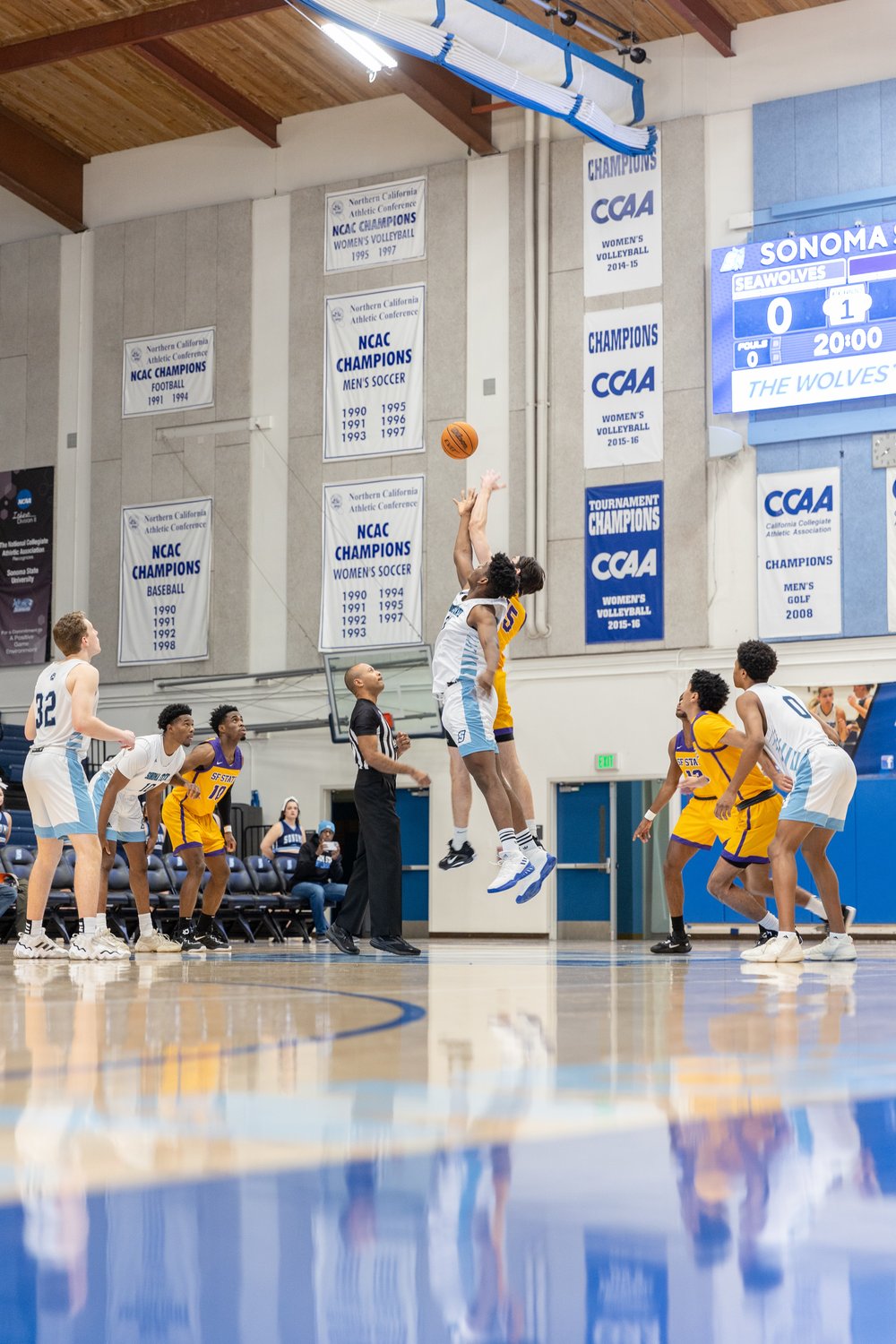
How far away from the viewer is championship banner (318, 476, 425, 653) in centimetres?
2431

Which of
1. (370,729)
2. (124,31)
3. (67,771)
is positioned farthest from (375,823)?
(124,31)

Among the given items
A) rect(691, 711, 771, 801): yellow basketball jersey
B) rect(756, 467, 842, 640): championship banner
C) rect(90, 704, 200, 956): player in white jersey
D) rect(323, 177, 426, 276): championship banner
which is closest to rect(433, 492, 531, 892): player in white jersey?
rect(691, 711, 771, 801): yellow basketball jersey

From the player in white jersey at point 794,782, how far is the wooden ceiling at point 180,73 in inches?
597

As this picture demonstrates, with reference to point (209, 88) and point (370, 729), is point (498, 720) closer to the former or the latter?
point (370, 729)

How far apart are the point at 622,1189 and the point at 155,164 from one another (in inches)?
1085

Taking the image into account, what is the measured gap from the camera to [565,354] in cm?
2353

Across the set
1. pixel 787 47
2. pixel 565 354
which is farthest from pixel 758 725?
pixel 787 47

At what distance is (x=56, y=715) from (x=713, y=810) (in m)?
4.70

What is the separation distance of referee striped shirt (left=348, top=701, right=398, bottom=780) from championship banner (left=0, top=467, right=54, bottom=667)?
58.4ft

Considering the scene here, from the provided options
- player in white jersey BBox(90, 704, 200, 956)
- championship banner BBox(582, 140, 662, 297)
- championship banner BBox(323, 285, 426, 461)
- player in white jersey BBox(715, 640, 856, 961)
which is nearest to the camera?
player in white jersey BBox(715, 640, 856, 961)

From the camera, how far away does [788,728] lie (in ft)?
30.2

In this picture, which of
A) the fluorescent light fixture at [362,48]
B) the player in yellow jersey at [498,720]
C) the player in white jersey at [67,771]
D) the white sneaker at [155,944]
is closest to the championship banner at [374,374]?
the fluorescent light fixture at [362,48]

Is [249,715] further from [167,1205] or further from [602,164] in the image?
[167,1205]

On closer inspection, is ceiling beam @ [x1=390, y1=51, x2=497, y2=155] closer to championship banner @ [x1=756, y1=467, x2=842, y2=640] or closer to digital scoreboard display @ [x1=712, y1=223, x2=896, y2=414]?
digital scoreboard display @ [x1=712, y1=223, x2=896, y2=414]
